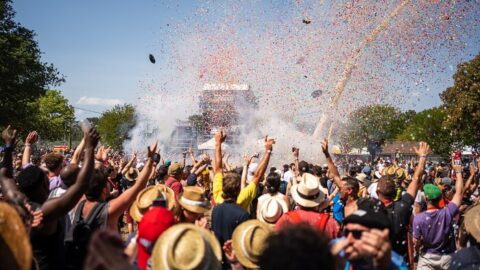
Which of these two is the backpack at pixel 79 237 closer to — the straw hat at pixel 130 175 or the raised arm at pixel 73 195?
the raised arm at pixel 73 195

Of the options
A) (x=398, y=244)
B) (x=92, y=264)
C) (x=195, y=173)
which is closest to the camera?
(x=92, y=264)

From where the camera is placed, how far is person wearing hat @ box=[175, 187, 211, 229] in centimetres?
440

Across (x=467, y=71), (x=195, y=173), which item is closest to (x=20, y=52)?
(x=195, y=173)

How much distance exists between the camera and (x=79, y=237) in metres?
4.27

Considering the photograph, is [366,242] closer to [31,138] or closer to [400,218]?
[400,218]

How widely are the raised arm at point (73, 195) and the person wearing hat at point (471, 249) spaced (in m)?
2.85

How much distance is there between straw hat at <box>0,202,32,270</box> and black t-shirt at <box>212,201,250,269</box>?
268 cm

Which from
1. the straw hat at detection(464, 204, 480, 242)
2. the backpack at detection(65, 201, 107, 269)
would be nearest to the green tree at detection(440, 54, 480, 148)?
the straw hat at detection(464, 204, 480, 242)

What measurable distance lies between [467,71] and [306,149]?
19646 millimetres

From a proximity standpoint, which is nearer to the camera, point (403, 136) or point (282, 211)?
point (282, 211)

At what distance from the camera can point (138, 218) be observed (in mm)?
4559

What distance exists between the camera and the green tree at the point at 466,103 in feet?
131

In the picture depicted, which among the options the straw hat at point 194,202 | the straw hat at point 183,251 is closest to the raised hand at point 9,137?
the straw hat at point 194,202

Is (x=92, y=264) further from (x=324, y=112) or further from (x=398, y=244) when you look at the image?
(x=324, y=112)
